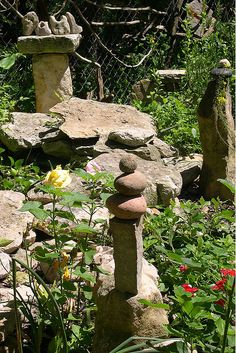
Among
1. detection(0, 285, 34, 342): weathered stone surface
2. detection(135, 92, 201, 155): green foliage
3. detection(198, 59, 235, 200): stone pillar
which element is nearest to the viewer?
detection(0, 285, 34, 342): weathered stone surface

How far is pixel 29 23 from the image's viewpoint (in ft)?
19.4

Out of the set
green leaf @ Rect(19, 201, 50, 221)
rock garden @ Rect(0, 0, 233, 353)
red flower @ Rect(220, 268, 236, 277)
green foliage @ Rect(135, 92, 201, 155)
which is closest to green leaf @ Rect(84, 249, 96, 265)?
rock garden @ Rect(0, 0, 233, 353)

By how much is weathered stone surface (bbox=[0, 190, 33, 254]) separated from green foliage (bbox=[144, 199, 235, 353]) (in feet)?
2.38

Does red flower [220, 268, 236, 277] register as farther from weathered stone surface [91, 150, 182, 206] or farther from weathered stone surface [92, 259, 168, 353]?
weathered stone surface [91, 150, 182, 206]

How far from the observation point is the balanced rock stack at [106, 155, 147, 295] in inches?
95.5

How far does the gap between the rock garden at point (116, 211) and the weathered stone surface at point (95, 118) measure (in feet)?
0.05

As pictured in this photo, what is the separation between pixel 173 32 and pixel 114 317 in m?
5.96

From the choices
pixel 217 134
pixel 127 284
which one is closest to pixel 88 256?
pixel 127 284

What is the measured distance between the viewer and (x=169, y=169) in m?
4.45

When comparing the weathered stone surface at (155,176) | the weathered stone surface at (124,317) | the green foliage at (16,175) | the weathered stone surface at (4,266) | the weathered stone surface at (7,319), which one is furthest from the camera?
the green foliage at (16,175)

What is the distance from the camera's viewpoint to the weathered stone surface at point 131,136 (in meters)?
4.72

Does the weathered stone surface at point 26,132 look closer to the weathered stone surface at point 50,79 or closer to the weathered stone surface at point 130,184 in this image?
the weathered stone surface at point 50,79

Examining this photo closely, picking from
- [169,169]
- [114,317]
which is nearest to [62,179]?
[114,317]

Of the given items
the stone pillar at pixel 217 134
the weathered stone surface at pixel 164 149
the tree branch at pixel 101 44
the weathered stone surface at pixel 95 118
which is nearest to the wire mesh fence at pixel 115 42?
the tree branch at pixel 101 44
